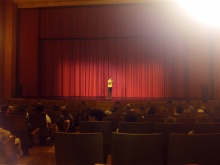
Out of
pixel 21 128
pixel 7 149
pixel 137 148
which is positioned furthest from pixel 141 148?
pixel 21 128

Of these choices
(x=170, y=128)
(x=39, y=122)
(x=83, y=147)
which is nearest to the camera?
(x=83, y=147)

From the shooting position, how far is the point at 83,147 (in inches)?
113

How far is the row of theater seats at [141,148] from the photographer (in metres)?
2.73

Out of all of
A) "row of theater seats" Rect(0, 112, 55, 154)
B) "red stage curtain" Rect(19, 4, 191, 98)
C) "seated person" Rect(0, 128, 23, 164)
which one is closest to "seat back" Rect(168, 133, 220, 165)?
"seated person" Rect(0, 128, 23, 164)

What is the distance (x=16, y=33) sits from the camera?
14883 millimetres

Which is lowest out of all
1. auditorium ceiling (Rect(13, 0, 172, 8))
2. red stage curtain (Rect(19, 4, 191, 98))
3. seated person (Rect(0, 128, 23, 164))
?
seated person (Rect(0, 128, 23, 164))

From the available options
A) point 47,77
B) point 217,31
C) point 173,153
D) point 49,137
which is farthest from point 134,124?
point 47,77

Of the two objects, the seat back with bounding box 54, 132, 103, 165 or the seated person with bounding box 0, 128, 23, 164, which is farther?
the seated person with bounding box 0, 128, 23, 164

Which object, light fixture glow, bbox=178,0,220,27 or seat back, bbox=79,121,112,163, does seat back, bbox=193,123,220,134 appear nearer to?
seat back, bbox=79,121,112,163

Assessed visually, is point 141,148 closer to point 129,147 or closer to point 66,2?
point 129,147

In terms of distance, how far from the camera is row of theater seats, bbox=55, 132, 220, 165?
273 cm

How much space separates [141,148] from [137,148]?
4 centimetres

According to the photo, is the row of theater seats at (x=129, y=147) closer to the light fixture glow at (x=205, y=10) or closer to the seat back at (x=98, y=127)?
the seat back at (x=98, y=127)

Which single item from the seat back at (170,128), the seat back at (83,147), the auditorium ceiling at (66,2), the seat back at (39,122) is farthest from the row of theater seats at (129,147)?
the auditorium ceiling at (66,2)
